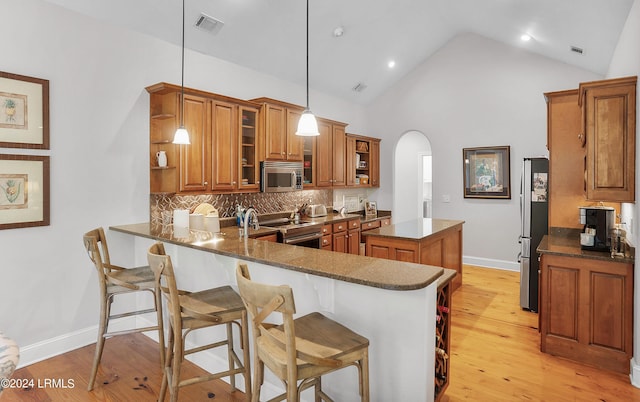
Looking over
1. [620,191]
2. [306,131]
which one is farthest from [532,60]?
[306,131]

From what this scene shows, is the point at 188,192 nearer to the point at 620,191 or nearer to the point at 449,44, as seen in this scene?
the point at 620,191

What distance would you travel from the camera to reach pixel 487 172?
20.1 feet

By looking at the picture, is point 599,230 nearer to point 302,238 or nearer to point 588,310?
point 588,310

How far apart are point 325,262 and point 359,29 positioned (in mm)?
3960

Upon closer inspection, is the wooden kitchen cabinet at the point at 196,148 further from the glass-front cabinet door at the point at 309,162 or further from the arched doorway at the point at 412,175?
the arched doorway at the point at 412,175

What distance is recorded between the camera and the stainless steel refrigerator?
3.94 meters

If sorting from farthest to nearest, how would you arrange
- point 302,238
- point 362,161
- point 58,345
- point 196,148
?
point 362,161, point 302,238, point 196,148, point 58,345

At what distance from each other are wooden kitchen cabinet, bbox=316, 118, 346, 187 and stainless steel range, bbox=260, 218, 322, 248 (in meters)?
0.87

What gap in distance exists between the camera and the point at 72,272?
331 centimetres

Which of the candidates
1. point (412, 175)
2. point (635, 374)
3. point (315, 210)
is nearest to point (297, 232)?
point (315, 210)

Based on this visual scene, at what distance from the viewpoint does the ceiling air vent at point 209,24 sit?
12.4ft

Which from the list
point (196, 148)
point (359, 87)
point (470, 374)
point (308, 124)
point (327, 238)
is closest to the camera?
point (308, 124)

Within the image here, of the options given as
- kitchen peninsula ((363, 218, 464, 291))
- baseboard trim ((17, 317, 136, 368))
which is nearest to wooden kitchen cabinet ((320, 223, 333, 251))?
kitchen peninsula ((363, 218, 464, 291))

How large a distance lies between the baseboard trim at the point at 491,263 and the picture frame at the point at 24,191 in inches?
232
